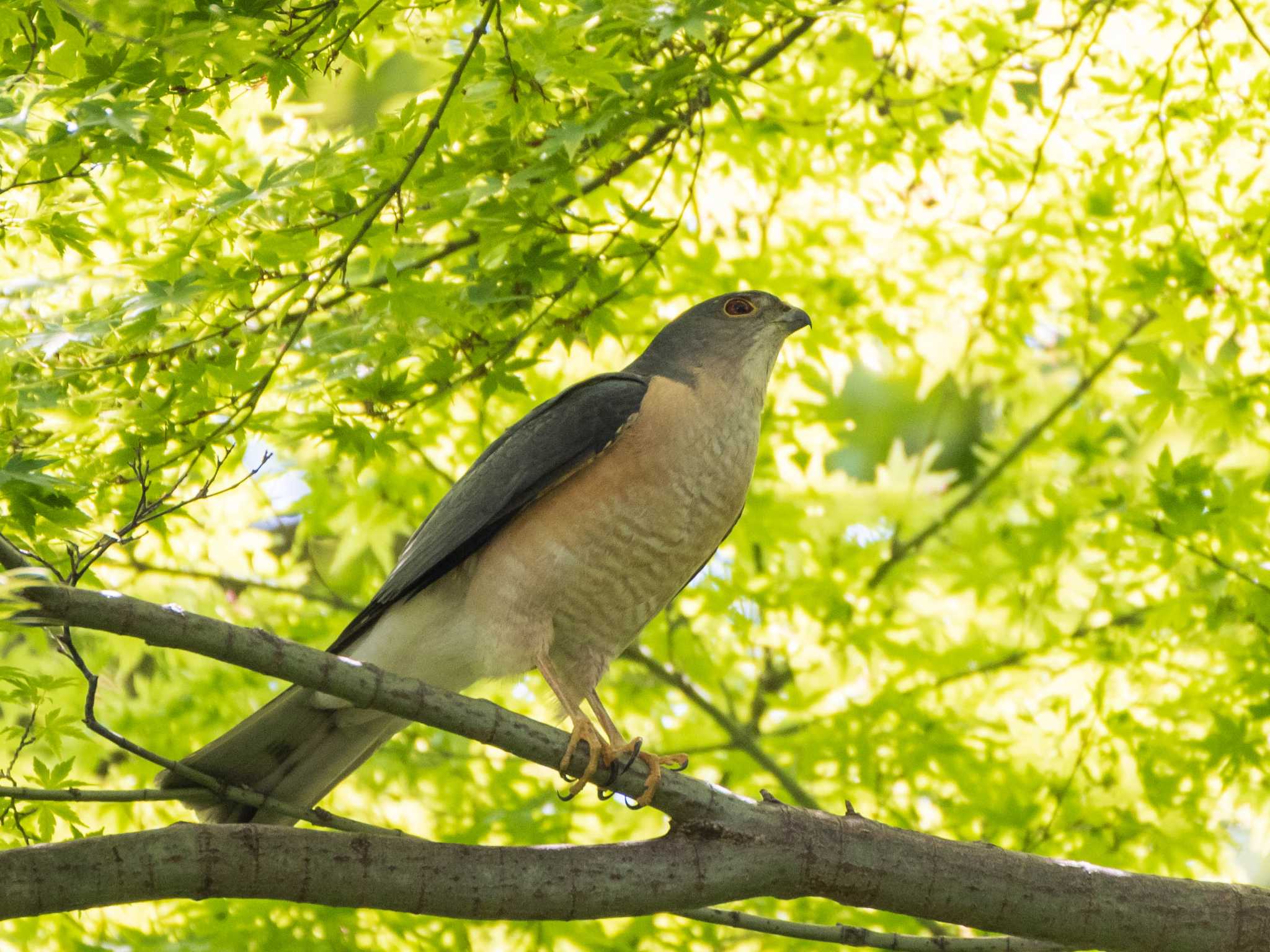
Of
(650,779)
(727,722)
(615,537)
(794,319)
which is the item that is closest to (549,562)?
(615,537)

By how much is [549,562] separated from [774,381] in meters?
2.28

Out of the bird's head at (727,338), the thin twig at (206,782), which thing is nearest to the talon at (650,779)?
the thin twig at (206,782)

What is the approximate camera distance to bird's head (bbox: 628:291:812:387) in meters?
4.53

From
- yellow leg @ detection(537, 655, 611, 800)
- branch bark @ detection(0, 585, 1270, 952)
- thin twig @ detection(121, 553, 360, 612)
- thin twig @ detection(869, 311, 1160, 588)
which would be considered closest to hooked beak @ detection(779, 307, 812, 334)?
thin twig @ detection(869, 311, 1160, 588)

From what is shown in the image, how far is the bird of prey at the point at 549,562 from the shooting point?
395cm

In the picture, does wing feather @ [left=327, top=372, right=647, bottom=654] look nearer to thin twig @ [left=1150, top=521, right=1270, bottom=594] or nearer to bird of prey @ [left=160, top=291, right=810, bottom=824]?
bird of prey @ [left=160, top=291, right=810, bottom=824]

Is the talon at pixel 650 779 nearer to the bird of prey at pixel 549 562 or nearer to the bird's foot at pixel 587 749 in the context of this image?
the bird's foot at pixel 587 749

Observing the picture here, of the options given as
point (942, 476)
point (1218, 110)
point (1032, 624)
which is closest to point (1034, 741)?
point (1032, 624)

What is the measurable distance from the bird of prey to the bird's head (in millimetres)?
230

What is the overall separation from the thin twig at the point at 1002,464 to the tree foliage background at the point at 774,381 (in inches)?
1.1

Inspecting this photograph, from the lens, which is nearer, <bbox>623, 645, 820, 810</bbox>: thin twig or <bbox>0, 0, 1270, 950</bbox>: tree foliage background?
<bbox>0, 0, 1270, 950</bbox>: tree foliage background

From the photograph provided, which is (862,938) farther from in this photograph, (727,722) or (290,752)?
(727,722)

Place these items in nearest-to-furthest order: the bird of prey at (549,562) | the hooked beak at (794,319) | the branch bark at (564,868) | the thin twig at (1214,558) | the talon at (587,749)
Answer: the branch bark at (564,868) < the talon at (587,749) < the bird of prey at (549,562) < the thin twig at (1214,558) < the hooked beak at (794,319)

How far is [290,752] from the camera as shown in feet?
12.7
